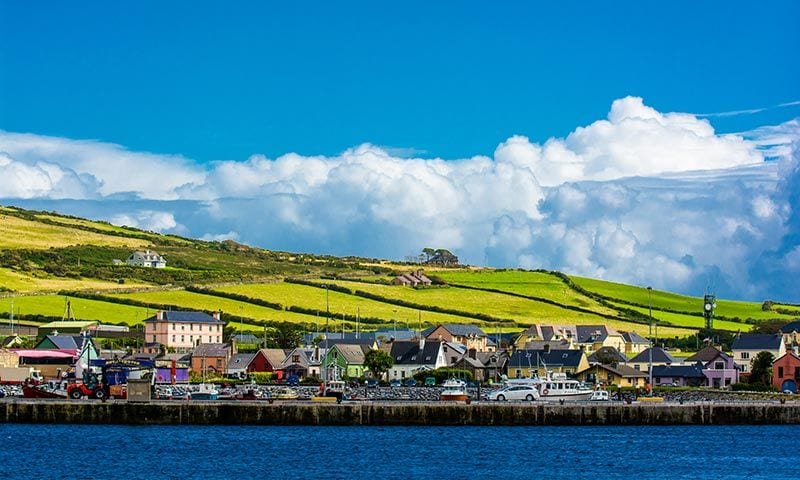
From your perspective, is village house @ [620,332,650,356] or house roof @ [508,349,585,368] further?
village house @ [620,332,650,356]

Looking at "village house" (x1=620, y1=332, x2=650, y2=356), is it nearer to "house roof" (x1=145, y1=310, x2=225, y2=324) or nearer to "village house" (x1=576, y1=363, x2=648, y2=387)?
"village house" (x1=576, y1=363, x2=648, y2=387)

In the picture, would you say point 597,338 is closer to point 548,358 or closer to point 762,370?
point 548,358

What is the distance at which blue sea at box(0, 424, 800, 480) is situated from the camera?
65562mm

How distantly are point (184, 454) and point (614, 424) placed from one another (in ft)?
94.0

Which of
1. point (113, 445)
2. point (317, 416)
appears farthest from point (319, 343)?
point (113, 445)

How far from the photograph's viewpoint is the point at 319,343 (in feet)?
507

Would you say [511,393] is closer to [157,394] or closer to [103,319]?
[157,394]

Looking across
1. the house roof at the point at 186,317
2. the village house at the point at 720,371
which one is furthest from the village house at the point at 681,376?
the house roof at the point at 186,317

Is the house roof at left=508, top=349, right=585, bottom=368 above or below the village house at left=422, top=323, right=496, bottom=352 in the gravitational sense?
below

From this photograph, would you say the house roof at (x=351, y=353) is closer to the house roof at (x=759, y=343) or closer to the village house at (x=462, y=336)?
the village house at (x=462, y=336)

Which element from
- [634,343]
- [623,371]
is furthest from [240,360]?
[634,343]

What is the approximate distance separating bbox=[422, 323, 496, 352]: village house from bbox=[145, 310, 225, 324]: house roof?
2654 centimetres

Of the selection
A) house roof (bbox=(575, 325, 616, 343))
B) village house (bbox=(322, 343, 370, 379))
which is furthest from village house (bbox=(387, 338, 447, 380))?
house roof (bbox=(575, 325, 616, 343))

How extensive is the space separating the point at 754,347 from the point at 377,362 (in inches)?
1590
